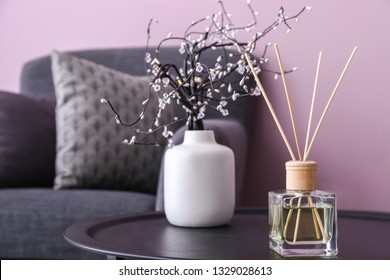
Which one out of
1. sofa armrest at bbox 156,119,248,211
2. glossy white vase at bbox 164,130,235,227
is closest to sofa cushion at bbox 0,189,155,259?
sofa armrest at bbox 156,119,248,211

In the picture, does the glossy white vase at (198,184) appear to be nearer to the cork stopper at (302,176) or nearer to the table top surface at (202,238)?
the table top surface at (202,238)

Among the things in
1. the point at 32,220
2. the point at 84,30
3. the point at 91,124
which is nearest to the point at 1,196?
the point at 32,220

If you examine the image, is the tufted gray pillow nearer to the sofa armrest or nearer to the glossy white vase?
the sofa armrest

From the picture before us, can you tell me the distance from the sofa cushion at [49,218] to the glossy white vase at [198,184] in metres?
0.53

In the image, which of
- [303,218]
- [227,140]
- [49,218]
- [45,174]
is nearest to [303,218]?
[303,218]

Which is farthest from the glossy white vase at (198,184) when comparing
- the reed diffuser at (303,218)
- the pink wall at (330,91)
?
the pink wall at (330,91)

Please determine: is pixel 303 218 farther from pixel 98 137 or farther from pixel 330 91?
pixel 330 91

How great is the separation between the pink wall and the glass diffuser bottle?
133 cm

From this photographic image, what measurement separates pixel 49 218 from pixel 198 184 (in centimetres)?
66

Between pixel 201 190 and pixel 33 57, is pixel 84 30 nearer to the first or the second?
pixel 33 57

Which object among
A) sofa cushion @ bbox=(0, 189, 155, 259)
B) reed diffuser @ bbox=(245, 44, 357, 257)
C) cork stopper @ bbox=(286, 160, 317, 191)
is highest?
cork stopper @ bbox=(286, 160, 317, 191)

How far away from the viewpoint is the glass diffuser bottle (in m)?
0.81

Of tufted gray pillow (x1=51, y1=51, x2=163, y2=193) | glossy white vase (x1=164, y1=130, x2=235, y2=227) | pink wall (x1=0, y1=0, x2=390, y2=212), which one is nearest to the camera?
glossy white vase (x1=164, y1=130, x2=235, y2=227)

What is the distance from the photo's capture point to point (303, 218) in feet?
2.68
